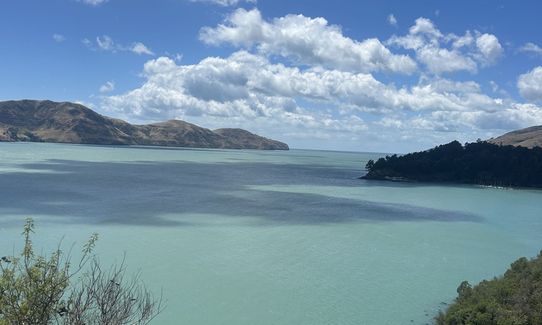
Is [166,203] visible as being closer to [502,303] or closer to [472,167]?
[502,303]

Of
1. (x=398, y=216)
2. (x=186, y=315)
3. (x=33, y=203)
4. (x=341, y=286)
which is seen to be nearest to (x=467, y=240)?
(x=398, y=216)

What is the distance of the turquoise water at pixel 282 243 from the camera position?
25.1m

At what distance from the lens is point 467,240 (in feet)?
151

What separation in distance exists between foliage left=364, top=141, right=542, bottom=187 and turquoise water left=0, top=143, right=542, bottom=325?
42.7m

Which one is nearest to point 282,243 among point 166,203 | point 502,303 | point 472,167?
point 502,303

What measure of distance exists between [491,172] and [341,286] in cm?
10968

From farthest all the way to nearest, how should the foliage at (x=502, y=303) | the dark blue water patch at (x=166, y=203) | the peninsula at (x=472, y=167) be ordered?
the peninsula at (x=472, y=167), the dark blue water patch at (x=166, y=203), the foliage at (x=502, y=303)

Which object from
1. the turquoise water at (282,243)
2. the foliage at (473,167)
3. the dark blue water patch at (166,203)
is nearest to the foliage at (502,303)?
the turquoise water at (282,243)

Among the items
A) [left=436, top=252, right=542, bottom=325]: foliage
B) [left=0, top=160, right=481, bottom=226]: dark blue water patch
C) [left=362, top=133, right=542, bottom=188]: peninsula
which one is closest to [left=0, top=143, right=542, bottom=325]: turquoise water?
[left=0, top=160, right=481, bottom=226]: dark blue water patch

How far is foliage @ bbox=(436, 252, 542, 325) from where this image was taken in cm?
1977

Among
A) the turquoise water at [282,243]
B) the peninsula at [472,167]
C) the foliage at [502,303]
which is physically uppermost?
the peninsula at [472,167]

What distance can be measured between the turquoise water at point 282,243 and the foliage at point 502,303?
2.00 metres

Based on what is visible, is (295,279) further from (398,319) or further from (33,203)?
(33,203)

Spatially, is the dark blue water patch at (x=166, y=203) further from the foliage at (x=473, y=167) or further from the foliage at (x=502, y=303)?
the foliage at (x=473, y=167)
